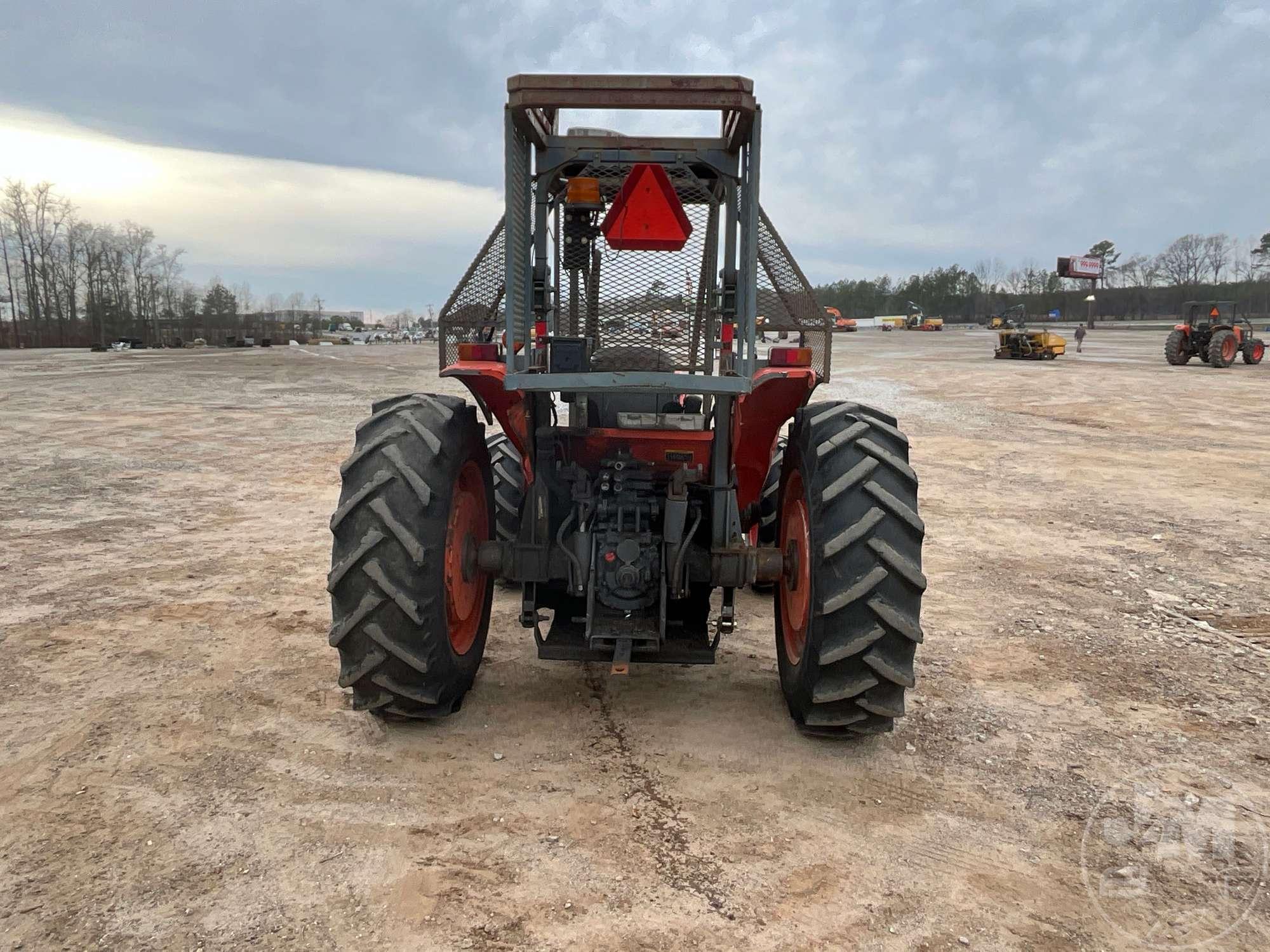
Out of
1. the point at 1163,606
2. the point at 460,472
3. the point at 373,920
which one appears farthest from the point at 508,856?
the point at 1163,606

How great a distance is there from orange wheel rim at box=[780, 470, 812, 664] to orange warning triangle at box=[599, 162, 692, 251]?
1.24 meters

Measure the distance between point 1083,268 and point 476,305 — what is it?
82.7 m

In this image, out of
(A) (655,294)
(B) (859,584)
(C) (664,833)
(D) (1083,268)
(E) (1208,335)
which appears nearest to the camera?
(C) (664,833)

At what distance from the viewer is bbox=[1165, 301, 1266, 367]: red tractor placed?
26.7 metres

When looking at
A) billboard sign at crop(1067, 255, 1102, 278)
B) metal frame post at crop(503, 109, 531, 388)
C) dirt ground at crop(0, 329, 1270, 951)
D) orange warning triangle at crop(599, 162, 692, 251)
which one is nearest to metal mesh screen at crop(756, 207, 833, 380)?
orange warning triangle at crop(599, 162, 692, 251)

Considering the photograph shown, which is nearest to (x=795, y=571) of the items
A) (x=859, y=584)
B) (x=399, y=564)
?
(x=859, y=584)

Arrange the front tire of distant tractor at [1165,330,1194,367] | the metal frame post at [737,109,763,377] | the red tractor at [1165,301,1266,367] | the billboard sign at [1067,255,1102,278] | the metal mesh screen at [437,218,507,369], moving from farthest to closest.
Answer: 1. the billboard sign at [1067,255,1102,278]
2. the front tire of distant tractor at [1165,330,1194,367]
3. the red tractor at [1165,301,1266,367]
4. the metal mesh screen at [437,218,507,369]
5. the metal frame post at [737,109,763,377]

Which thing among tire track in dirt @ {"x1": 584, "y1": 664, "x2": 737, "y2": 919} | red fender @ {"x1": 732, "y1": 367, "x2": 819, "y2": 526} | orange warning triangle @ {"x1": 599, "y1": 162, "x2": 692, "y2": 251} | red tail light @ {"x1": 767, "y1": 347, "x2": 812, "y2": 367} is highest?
orange warning triangle @ {"x1": 599, "y1": 162, "x2": 692, "y2": 251}

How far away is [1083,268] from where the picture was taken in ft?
244

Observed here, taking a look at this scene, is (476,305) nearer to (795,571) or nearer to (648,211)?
(648,211)

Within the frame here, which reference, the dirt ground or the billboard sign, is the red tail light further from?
the billboard sign

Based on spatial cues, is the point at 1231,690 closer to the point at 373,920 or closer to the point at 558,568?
the point at 558,568

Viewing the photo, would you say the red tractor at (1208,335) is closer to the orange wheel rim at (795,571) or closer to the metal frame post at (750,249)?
the orange wheel rim at (795,571)

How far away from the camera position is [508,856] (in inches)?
113
